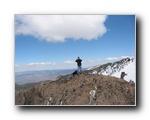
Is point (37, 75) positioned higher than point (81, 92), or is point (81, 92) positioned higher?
point (37, 75)

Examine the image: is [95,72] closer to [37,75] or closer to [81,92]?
[81,92]

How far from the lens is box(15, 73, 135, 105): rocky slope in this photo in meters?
5.60

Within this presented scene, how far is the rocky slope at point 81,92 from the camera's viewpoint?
560 centimetres

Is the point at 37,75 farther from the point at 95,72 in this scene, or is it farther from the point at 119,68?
the point at 119,68

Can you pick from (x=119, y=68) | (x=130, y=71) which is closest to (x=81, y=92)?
(x=119, y=68)

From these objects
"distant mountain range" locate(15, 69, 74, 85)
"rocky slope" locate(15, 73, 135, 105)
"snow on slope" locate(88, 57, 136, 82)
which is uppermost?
"snow on slope" locate(88, 57, 136, 82)

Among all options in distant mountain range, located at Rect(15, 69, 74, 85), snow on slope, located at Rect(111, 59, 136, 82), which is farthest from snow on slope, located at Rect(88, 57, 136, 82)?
distant mountain range, located at Rect(15, 69, 74, 85)

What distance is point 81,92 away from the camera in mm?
5629

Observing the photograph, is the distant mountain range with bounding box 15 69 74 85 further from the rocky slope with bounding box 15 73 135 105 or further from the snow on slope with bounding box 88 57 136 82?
the snow on slope with bounding box 88 57 136 82

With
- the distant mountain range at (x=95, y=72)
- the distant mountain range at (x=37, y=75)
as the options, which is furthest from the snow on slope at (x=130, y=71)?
the distant mountain range at (x=37, y=75)

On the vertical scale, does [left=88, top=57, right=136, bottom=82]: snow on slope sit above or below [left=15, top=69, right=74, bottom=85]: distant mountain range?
above

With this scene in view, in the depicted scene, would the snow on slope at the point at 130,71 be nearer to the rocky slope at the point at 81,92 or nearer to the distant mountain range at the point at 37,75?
the rocky slope at the point at 81,92


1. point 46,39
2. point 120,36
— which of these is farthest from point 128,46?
point 46,39

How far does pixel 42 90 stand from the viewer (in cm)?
570
